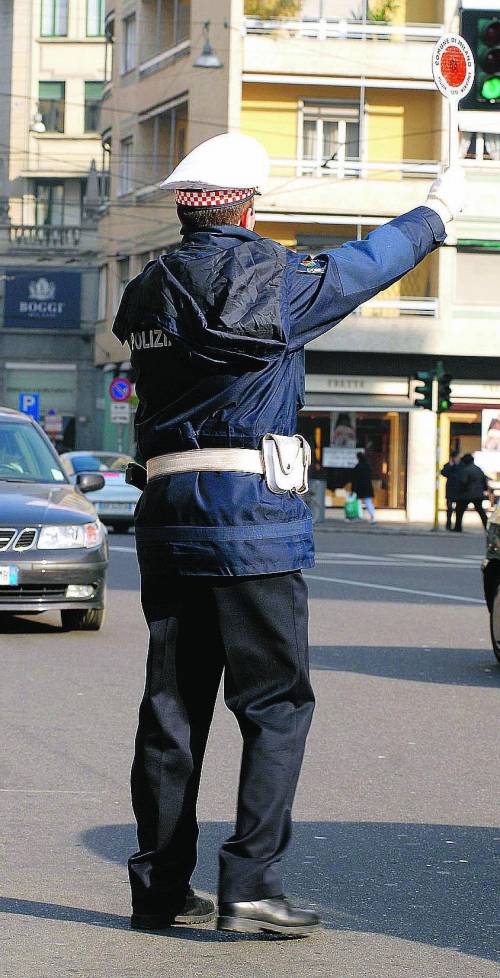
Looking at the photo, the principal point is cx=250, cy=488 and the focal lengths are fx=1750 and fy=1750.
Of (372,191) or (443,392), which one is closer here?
(443,392)

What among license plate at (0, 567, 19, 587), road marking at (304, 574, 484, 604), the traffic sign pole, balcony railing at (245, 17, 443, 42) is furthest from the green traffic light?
balcony railing at (245, 17, 443, 42)

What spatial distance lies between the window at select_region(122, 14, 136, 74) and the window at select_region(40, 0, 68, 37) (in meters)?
16.5

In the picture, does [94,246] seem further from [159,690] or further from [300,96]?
[159,690]

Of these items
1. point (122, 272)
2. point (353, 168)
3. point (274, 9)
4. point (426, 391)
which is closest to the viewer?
point (426, 391)

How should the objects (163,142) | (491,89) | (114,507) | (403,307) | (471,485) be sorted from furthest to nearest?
(163,142), (403,307), (471,485), (114,507), (491,89)

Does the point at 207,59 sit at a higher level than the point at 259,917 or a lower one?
higher

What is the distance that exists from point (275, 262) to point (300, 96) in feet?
134

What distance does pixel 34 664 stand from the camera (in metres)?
11.0

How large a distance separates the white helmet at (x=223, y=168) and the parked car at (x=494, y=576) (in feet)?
22.9

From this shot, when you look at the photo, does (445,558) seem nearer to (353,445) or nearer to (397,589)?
(397,589)

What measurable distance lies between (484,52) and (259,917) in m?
10.1

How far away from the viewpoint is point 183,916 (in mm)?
4723

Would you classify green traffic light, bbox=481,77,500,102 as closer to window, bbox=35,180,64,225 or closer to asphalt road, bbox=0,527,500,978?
asphalt road, bbox=0,527,500,978

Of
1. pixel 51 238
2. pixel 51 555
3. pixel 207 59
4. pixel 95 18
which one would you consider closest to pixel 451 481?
pixel 207 59
